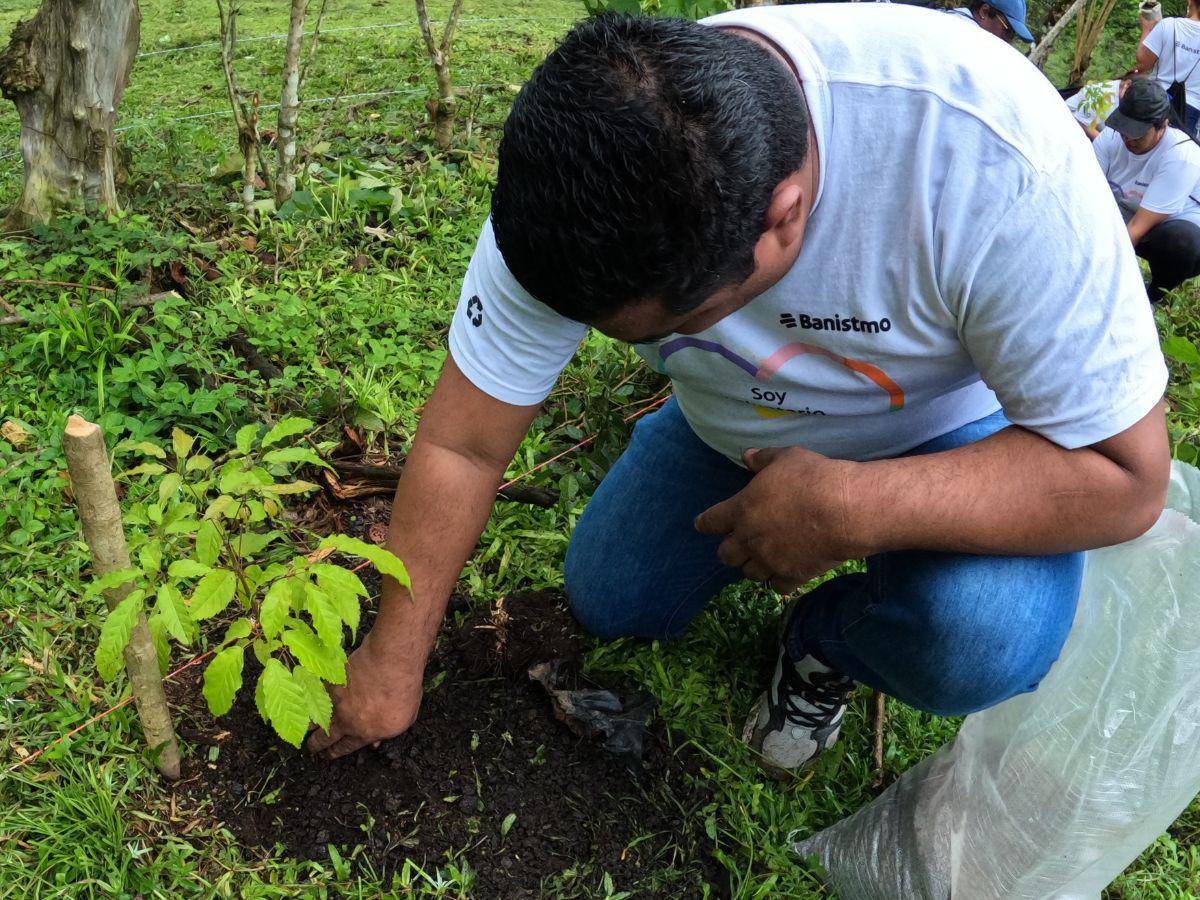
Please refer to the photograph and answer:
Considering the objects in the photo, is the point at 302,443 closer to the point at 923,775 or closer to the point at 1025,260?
the point at 923,775

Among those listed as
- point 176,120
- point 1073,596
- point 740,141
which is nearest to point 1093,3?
point 176,120

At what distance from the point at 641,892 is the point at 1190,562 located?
1.03m

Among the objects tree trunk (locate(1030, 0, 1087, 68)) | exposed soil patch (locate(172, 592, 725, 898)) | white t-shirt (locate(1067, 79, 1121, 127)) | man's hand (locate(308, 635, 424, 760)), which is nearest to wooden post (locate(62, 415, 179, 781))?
exposed soil patch (locate(172, 592, 725, 898))

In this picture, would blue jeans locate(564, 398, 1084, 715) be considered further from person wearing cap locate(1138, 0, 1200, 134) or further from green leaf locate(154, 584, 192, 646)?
person wearing cap locate(1138, 0, 1200, 134)

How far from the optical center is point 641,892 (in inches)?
68.9

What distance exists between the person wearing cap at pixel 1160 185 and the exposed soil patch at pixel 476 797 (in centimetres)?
347

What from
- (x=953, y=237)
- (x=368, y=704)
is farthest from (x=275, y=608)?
(x=953, y=237)

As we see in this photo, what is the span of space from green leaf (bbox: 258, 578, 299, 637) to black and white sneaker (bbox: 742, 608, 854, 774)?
1.03m

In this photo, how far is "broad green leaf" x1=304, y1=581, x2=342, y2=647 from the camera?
4.51 ft

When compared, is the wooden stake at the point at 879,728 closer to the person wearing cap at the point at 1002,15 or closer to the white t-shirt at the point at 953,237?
the white t-shirt at the point at 953,237

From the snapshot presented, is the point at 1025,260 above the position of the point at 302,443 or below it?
above

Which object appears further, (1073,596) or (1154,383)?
(1073,596)

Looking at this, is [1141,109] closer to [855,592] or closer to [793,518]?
[855,592]

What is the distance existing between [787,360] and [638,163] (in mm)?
608
